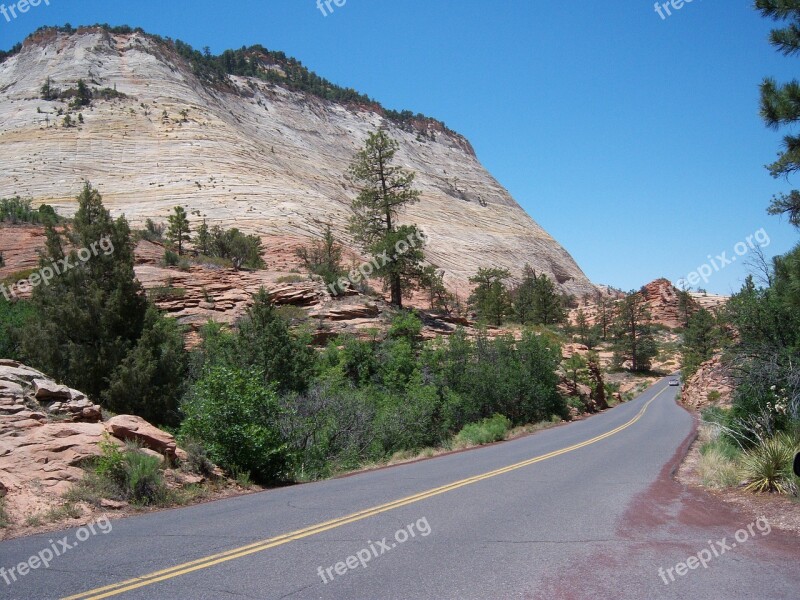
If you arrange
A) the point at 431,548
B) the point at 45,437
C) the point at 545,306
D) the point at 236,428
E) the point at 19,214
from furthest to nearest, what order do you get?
1. the point at 545,306
2. the point at 19,214
3. the point at 236,428
4. the point at 45,437
5. the point at 431,548

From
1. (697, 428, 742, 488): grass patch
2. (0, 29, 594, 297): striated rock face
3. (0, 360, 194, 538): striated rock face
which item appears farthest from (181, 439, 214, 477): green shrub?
(0, 29, 594, 297): striated rock face

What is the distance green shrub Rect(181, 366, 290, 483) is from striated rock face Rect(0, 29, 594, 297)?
1547 inches

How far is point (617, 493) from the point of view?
993 centimetres

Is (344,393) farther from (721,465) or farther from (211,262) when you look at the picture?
(211,262)

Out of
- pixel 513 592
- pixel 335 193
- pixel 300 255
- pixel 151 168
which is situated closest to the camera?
pixel 513 592

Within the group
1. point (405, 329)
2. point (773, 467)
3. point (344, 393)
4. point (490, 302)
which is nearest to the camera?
point (773, 467)

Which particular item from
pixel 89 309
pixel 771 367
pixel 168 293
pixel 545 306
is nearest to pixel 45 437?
pixel 89 309

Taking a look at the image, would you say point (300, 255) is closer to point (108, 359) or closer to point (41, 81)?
point (108, 359)

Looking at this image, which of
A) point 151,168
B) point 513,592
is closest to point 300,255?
point 151,168

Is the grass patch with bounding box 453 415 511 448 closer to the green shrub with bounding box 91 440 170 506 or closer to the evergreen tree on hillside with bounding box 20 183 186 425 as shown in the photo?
the evergreen tree on hillside with bounding box 20 183 186 425

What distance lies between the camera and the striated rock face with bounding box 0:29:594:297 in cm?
5475

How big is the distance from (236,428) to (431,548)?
6.38 meters

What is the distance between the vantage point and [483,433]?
70.7 feet

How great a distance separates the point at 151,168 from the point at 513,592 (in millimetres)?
63333
